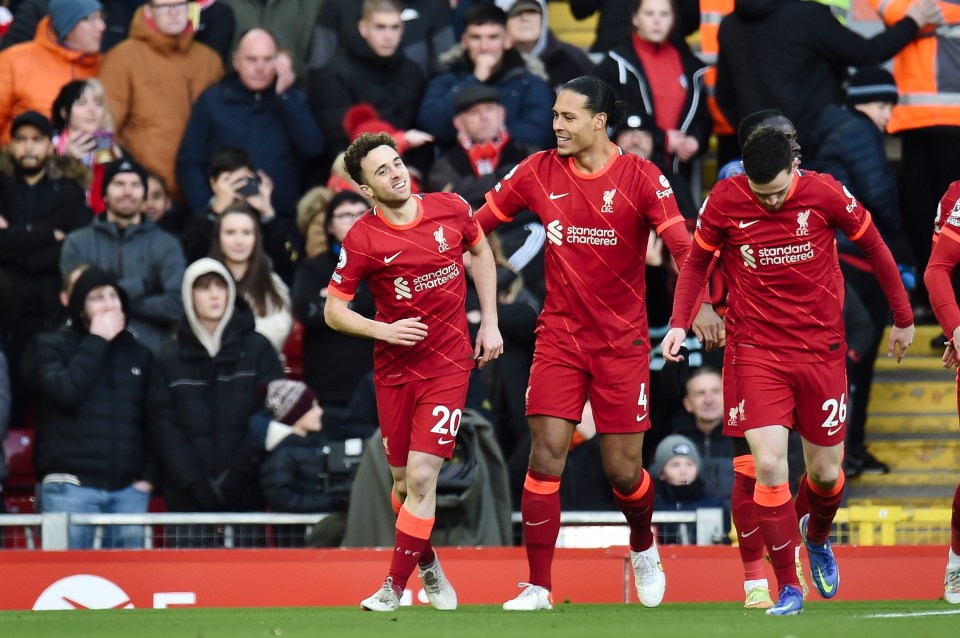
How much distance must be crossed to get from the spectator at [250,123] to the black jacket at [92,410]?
2.05 meters

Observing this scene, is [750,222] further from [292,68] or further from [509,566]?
[292,68]

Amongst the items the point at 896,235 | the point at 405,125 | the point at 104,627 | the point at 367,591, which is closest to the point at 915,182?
the point at 896,235

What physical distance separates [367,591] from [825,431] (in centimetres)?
290

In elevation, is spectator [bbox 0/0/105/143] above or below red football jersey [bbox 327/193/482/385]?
above

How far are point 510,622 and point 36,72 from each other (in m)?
7.00

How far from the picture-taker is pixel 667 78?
13.4 metres

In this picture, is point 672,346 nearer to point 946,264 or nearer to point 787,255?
point 787,255

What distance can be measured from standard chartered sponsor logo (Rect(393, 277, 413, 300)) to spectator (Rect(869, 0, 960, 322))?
18.1 feet

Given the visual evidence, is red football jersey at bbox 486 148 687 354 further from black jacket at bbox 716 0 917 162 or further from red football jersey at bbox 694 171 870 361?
black jacket at bbox 716 0 917 162

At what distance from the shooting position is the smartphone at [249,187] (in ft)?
42.3

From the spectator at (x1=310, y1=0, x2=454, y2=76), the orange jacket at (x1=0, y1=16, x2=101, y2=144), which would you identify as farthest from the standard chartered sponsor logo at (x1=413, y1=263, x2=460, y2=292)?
the orange jacket at (x1=0, y1=16, x2=101, y2=144)

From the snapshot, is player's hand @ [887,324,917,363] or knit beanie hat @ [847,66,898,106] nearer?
player's hand @ [887,324,917,363]

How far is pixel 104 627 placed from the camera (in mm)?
8289

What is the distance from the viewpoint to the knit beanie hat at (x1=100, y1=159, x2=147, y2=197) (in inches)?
488
